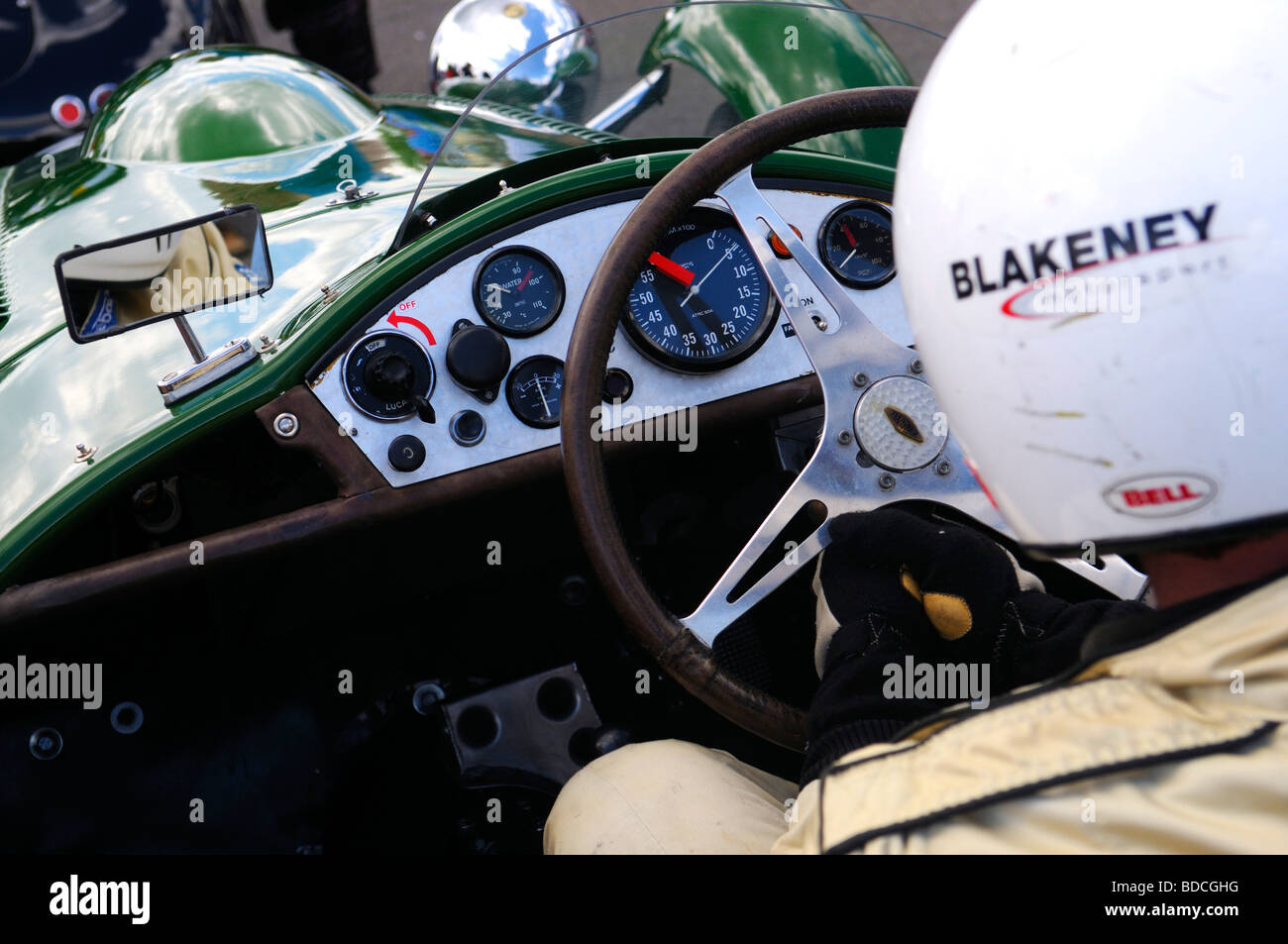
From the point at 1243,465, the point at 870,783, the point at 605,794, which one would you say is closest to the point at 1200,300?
the point at 1243,465

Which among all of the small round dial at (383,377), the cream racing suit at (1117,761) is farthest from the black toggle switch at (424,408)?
the cream racing suit at (1117,761)

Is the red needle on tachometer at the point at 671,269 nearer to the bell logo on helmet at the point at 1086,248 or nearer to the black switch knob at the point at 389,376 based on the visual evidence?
the black switch knob at the point at 389,376

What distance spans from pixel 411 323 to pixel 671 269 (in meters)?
0.43

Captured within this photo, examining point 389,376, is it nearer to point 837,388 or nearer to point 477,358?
point 477,358

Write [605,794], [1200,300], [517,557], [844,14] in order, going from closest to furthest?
[1200,300], [605,794], [517,557], [844,14]

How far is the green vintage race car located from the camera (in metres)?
1.74

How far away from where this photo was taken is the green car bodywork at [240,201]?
1.83m

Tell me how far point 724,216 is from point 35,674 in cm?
136

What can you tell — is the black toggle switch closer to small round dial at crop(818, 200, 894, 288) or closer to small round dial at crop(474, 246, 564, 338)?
small round dial at crop(474, 246, 564, 338)

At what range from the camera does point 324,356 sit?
6.03 ft

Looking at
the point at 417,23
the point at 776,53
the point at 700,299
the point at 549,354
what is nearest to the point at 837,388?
the point at 700,299

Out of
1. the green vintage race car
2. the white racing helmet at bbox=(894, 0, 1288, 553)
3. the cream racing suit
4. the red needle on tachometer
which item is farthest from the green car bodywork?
the cream racing suit

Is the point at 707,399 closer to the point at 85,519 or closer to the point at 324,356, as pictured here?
the point at 324,356

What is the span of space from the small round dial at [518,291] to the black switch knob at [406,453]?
0.23m
